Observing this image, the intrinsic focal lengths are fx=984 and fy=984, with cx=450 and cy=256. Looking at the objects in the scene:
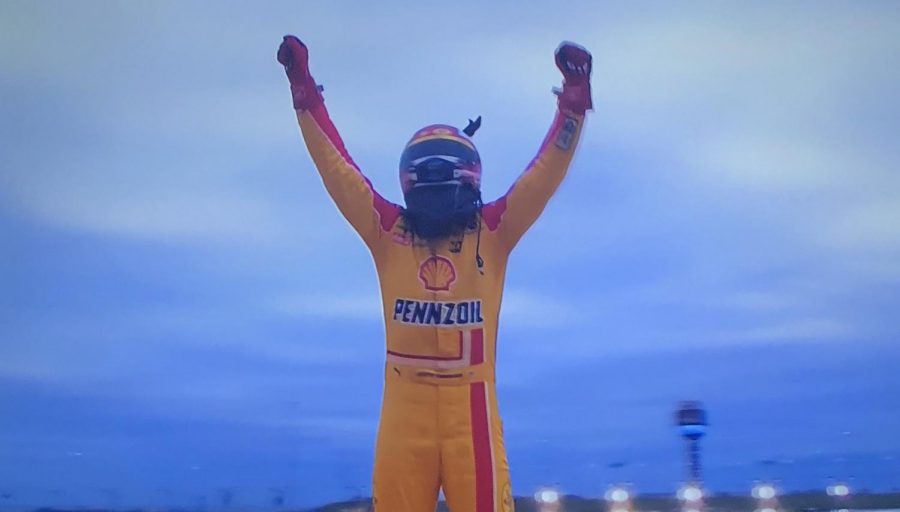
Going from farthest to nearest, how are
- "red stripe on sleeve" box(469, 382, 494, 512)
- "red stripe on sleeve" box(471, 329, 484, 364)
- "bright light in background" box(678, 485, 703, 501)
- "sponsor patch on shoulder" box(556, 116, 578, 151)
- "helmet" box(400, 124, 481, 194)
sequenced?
"bright light in background" box(678, 485, 703, 501) < "sponsor patch on shoulder" box(556, 116, 578, 151) < "helmet" box(400, 124, 481, 194) < "red stripe on sleeve" box(471, 329, 484, 364) < "red stripe on sleeve" box(469, 382, 494, 512)

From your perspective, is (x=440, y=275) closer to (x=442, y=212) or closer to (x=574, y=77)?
(x=442, y=212)

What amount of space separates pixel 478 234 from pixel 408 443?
0.97 meters

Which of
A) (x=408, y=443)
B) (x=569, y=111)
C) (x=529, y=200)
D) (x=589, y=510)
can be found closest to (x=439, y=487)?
(x=408, y=443)

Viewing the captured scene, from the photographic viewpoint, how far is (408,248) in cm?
439

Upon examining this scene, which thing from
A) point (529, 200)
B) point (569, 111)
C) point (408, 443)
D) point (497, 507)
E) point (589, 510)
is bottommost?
point (497, 507)

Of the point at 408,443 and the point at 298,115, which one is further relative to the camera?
the point at 298,115

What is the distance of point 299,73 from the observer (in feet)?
15.1

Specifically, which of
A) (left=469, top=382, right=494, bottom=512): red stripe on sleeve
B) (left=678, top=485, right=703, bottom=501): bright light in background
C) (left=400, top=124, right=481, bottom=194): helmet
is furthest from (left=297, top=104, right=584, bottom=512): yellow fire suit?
(left=678, top=485, right=703, bottom=501): bright light in background

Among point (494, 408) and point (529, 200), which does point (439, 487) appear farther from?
point (529, 200)

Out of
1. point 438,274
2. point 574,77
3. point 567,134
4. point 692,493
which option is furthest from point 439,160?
point 692,493

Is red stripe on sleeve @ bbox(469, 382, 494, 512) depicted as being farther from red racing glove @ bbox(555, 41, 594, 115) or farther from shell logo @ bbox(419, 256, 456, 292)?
red racing glove @ bbox(555, 41, 594, 115)

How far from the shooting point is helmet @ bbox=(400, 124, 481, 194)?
434 centimetres

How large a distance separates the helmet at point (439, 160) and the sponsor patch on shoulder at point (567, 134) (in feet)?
1.24

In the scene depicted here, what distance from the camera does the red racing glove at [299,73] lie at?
179 inches
